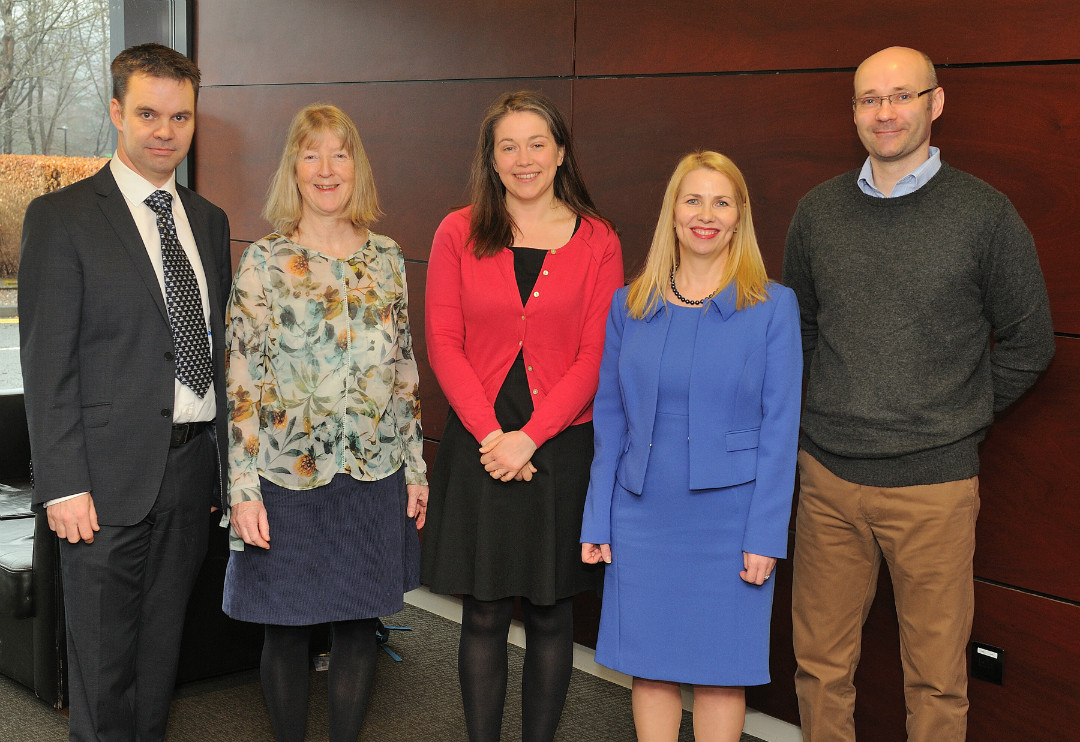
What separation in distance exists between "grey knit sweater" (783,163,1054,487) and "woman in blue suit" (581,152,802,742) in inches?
9.0

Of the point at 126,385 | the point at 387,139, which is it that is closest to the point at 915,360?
the point at 126,385

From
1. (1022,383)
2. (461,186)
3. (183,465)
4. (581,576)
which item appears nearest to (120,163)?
(183,465)

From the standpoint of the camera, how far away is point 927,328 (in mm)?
2518

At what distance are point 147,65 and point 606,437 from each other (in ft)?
4.68

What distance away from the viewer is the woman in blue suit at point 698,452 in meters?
2.45

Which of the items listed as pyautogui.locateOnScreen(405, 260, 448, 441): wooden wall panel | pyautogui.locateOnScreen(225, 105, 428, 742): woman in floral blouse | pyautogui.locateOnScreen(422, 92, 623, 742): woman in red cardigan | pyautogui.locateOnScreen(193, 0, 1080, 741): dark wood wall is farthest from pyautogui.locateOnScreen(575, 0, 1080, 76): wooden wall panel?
pyautogui.locateOnScreen(225, 105, 428, 742): woman in floral blouse

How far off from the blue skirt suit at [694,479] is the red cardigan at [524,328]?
85 mm

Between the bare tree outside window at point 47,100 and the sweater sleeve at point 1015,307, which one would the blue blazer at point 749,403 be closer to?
the sweater sleeve at point 1015,307

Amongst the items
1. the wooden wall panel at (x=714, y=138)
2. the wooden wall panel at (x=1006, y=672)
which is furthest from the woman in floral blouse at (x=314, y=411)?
the wooden wall panel at (x=1006, y=672)

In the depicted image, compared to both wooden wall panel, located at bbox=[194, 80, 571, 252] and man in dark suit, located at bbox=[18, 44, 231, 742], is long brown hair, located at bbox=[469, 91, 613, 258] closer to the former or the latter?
man in dark suit, located at bbox=[18, 44, 231, 742]

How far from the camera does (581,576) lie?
2.72m

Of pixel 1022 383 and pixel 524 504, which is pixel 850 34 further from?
pixel 524 504

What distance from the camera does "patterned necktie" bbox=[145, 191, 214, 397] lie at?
8.24 feet

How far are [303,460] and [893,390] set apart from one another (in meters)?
1.45
